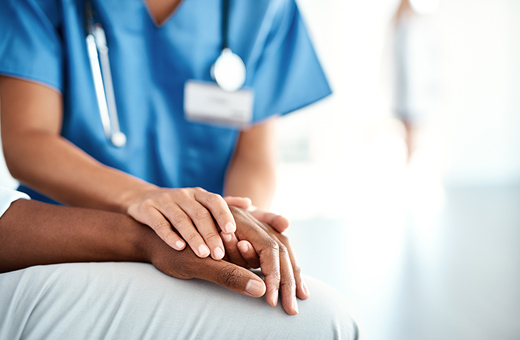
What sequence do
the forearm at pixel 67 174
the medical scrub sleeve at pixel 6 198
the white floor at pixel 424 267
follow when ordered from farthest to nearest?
1. the white floor at pixel 424 267
2. the forearm at pixel 67 174
3. the medical scrub sleeve at pixel 6 198

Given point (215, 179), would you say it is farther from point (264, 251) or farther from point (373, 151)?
point (373, 151)

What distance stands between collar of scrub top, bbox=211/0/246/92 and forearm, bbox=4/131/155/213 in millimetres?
347

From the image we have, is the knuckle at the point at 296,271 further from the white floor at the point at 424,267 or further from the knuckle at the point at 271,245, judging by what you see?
the white floor at the point at 424,267

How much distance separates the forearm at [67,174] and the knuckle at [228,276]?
0.25 meters

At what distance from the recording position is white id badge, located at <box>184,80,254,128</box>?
3.21 feet

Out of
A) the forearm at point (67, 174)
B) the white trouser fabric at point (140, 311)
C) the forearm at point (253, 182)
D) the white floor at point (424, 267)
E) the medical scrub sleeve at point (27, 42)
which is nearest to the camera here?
the white trouser fabric at point (140, 311)

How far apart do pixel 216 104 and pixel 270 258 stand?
528mm

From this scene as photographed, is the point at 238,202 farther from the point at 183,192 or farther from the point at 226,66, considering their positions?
the point at 226,66

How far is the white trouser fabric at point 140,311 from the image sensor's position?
0.49 meters

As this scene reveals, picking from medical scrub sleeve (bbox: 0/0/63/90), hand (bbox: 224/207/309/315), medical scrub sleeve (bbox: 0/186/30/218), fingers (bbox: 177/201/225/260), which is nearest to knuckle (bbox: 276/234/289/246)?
hand (bbox: 224/207/309/315)

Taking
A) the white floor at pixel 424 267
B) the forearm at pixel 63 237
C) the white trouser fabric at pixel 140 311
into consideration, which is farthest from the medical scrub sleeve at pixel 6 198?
the white floor at pixel 424 267

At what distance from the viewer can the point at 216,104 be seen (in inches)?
39.3

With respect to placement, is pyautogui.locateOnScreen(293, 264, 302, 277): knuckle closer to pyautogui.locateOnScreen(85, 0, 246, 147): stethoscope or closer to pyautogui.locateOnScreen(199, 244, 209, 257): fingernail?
pyautogui.locateOnScreen(199, 244, 209, 257): fingernail

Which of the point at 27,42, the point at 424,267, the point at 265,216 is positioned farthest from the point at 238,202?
the point at 424,267
